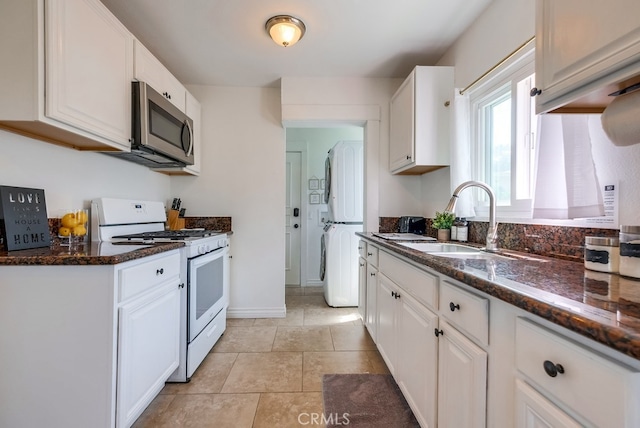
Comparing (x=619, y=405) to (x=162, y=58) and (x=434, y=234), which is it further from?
(x=162, y=58)

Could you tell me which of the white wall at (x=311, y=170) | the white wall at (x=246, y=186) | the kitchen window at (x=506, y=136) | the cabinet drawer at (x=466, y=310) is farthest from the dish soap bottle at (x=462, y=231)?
the white wall at (x=311, y=170)

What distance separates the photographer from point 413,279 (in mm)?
1376

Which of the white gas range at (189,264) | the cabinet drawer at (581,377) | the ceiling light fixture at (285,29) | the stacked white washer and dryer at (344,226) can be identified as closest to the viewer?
the cabinet drawer at (581,377)

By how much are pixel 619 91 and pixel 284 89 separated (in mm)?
2424

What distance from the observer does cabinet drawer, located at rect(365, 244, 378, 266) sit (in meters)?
2.10

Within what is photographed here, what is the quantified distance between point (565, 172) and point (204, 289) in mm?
2152

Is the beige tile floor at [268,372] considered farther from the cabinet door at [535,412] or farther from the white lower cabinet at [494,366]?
the cabinet door at [535,412]

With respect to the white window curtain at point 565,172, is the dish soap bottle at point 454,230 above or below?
below

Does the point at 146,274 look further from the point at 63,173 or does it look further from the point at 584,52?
the point at 584,52

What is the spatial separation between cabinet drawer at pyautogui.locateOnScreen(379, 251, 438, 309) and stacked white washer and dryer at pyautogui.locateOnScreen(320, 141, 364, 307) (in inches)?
53.5

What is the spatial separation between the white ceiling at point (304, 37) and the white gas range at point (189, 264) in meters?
1.27

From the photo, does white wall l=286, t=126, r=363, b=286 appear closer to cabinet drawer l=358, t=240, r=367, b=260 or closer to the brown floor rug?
cabinet drawer l=358, t=240, r=367, b=260

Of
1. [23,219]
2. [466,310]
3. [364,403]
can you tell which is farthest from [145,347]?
[466,310]

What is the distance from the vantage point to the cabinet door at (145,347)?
1.21 meters
